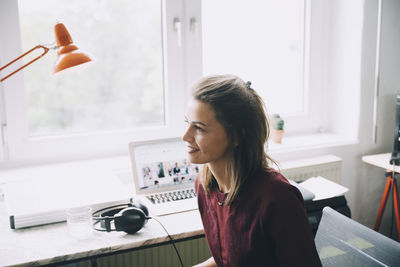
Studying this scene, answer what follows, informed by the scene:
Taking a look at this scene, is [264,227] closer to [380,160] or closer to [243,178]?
[243,178]

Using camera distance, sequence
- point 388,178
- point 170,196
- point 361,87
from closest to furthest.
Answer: point 170,196, point 388,178, point 361,87

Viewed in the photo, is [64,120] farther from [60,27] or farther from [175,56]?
[60,27]

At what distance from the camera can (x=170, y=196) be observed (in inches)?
71.3

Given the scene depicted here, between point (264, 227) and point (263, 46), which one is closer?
point (264, 227)

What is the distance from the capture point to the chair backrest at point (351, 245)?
1.11 metres

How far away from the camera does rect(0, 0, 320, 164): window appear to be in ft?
6.59

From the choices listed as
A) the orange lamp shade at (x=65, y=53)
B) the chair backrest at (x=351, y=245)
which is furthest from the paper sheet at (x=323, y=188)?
the orange lamp shade at (x=65, y=53)

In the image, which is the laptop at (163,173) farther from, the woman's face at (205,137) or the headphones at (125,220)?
the woman's face at (205,137)

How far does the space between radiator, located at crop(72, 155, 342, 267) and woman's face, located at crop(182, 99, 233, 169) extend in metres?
0.88

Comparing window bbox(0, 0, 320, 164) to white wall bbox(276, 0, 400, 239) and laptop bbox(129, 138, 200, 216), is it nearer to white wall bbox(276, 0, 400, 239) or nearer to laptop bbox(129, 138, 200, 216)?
white wall bbox(276, 0, 400, 239)

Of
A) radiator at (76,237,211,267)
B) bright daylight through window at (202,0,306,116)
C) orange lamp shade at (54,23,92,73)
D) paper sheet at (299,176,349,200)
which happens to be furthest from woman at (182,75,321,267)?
bright daylight through window at (202,0,306,116)

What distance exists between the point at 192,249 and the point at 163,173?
0.52 m

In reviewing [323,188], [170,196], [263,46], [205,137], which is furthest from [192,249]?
[263,46]

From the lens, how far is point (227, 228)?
1.24 metres
